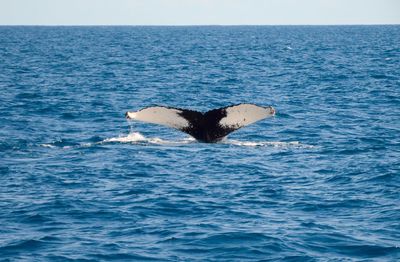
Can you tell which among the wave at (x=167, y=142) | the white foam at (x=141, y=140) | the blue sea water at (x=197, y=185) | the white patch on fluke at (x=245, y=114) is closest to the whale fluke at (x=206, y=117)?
the white patch on fluke at (x=245, y=114)

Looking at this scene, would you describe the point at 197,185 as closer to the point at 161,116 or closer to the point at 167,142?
the point at 161,116

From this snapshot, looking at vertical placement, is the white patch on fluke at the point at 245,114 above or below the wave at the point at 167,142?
above

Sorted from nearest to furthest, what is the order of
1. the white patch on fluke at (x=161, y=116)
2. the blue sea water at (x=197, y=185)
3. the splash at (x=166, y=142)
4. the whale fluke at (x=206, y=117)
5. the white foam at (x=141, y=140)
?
1. the blue sea water at (x=197, y=185)
2. the white patch on fluke at (x=161, y=116)
3. the whale fluke at (x=206, y=117)
4. the splash at (x=166, y=142)
5. the white foam at (x=141, y=140)

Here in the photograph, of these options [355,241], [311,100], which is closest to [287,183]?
[355,241]

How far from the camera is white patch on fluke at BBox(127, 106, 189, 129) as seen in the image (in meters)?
18.3

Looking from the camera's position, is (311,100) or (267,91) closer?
(311,100)

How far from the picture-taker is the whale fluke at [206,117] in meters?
18.5

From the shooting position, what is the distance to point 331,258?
12.8m

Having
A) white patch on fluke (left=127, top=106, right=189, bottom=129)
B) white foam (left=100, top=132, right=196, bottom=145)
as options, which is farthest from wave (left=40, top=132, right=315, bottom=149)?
white patch on fluke (left=127, top=106, right=189, bottom=129)

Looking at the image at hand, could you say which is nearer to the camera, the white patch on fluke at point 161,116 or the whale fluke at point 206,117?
the white patch on fluke at point 161,116

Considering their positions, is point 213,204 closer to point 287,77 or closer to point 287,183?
point 287,183

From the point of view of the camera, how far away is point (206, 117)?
19.9 metres

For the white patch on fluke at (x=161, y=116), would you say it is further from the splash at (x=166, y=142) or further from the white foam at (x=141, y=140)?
the white foam at (x=141, y=140)

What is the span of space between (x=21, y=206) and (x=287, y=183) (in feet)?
20.6
